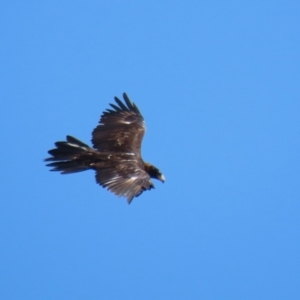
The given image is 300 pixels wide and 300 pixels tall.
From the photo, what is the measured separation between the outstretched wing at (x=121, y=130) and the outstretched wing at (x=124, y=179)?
3.06 ft

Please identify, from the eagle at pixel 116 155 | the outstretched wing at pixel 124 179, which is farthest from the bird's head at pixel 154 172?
the outstretched wing at pixel 124 179

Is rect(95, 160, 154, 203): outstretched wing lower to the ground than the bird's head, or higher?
lower

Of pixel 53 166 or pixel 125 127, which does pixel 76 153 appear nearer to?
pixel 53 166

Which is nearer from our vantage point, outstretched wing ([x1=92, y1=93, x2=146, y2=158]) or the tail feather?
the tail feather

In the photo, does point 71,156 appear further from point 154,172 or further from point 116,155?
point 154,172

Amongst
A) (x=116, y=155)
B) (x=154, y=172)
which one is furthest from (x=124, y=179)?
(x=154, y=172)

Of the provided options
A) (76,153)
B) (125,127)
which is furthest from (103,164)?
(125,127)

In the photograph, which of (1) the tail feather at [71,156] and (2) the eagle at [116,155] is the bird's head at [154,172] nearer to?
(2) the eagle at [116,155]

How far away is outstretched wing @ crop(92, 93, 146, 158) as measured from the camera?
14727mm

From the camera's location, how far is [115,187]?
13.0 metres

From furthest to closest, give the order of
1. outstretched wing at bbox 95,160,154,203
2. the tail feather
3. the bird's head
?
1. the bird's head
2. the tail feather
3. outstretched wing at bbox 95,160,154,203

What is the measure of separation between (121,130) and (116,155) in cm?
115

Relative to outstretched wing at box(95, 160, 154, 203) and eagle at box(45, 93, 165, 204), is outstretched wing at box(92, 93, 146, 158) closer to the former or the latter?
eagle at box(45, 93, 165, 204)

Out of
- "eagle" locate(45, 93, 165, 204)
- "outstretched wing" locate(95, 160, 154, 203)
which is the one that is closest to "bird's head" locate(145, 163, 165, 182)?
"eagle" locate(45, 93, 165, 204)
